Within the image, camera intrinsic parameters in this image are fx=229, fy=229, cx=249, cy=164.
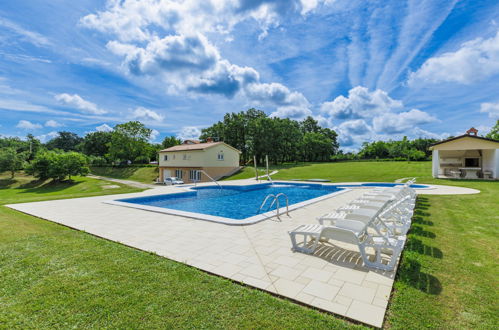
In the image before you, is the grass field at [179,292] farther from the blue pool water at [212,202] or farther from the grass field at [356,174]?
the grass field at [356,174]

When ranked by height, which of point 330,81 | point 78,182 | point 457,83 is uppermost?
point 330,81

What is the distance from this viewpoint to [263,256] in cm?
430

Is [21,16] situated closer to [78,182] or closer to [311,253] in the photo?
[311,253]

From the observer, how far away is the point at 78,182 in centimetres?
3316

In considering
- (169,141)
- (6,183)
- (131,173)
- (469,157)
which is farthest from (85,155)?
(469,157)

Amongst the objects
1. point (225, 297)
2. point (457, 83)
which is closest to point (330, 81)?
point (457, 83)

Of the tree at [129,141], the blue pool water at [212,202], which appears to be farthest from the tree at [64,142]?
the blue pool water at [212,202]

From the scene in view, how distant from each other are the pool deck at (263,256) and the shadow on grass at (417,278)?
0.21m

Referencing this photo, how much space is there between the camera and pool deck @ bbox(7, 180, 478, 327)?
297cm

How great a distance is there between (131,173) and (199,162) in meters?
20.8

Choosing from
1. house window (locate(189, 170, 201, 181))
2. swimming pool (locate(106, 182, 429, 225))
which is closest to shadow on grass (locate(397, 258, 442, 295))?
swimming pool (locate(106, 182, 429, 225))

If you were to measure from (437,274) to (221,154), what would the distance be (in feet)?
96.1

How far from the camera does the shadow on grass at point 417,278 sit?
3.10m

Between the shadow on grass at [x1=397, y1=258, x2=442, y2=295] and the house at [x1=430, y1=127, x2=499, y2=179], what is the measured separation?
21.6 metres
